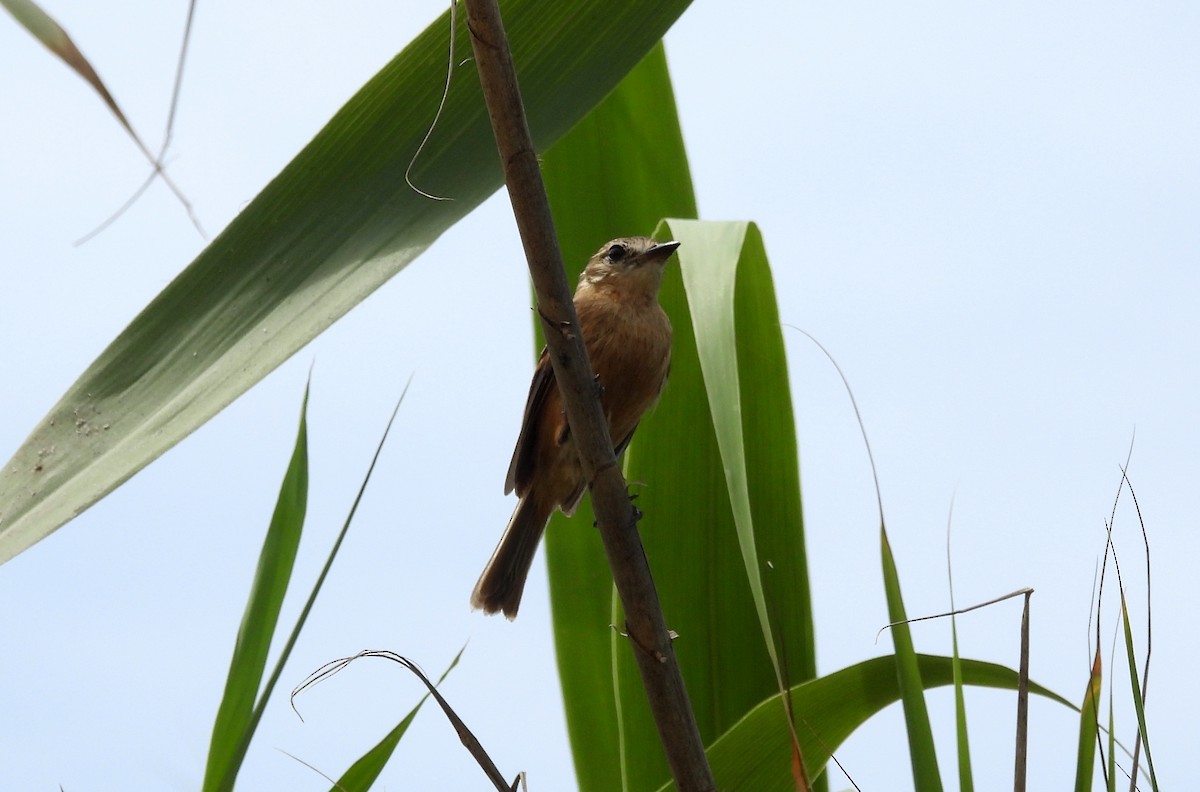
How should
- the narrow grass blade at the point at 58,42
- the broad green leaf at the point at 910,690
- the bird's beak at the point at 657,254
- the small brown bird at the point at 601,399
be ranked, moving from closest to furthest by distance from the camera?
the narrow grass blade at the point at 58,42 → the broad green leaf at the point at 910,690 → the bird's beak at the point at 657,254 → the small brown bird at the point at 601,399

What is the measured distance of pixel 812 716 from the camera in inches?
61.8

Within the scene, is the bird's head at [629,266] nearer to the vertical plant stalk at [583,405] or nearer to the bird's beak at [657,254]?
the bird's beak at [657,254]

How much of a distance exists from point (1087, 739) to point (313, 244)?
995 millimetres

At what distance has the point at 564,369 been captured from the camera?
1308 millimetres

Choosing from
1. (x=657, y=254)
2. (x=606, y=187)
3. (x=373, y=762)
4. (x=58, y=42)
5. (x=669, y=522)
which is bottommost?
(x=373, y=762)

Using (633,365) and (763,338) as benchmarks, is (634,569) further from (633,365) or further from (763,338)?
(633,365)

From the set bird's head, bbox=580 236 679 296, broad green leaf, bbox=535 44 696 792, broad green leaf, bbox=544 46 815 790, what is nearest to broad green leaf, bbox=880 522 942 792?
broad green leaf, bbox=544 46 815 790

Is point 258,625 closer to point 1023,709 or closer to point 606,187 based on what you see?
point 1023,709

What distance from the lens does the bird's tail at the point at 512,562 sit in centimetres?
350

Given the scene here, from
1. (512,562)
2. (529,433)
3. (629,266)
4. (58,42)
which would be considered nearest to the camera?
(58,42)

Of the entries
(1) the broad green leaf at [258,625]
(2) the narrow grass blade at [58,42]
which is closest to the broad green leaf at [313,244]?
(2) the narrow grass blade at [58,42]

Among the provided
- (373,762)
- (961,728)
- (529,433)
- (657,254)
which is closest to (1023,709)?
(961,728)

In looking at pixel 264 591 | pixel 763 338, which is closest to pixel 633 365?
pixel 763 338

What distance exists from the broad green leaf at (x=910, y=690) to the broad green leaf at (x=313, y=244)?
622 millimetres
